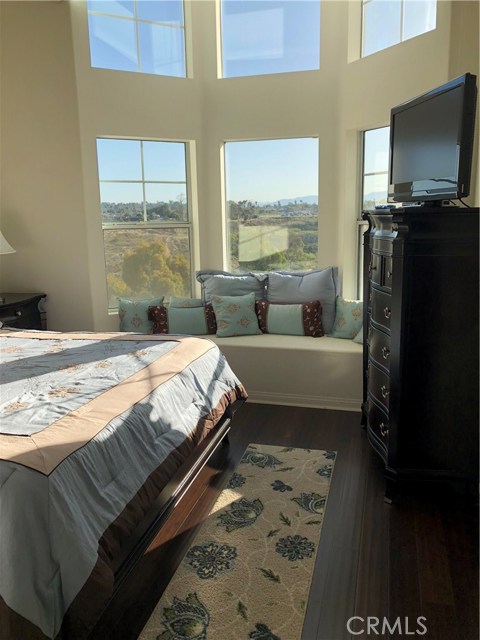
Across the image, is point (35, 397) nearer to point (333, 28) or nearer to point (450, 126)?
point (450, 126)

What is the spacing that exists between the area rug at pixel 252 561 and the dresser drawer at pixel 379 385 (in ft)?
1.67

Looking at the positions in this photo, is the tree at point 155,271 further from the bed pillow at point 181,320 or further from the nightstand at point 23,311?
the nightstand at point 23,311

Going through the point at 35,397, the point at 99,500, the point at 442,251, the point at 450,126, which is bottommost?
the point at 99,500

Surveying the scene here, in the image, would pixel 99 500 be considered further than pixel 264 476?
No

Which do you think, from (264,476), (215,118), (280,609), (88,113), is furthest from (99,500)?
(215,118)

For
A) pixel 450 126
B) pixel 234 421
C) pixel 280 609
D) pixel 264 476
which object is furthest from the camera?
pixel 234 421

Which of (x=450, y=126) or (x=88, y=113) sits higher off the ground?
(x=88, y=113)

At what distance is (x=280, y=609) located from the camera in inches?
76.7

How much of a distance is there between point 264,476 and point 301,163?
2.77 metres

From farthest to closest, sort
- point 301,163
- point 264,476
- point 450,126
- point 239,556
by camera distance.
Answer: point 301,163, point 264,476, point 450,126, point 239,556

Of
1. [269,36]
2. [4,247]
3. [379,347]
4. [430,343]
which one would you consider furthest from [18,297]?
[430,343]

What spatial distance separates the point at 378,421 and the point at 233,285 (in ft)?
6.38

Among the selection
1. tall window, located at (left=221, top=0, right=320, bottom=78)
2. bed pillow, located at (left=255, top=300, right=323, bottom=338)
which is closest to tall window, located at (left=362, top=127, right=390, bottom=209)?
tall window, located at (left=221, top=0, right=320, bottom=78)

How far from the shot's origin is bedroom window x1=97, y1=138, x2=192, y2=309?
171 inches
